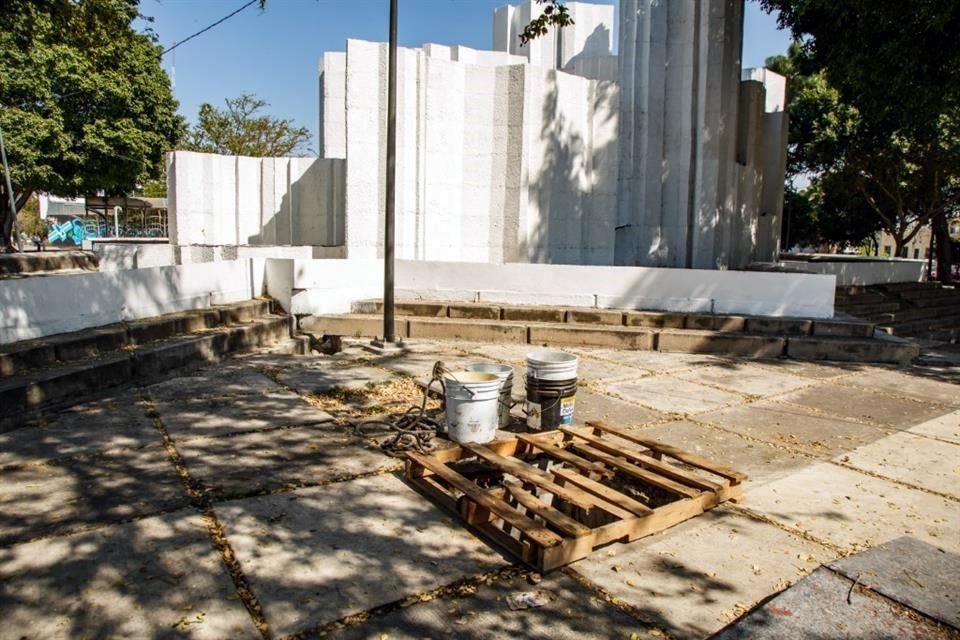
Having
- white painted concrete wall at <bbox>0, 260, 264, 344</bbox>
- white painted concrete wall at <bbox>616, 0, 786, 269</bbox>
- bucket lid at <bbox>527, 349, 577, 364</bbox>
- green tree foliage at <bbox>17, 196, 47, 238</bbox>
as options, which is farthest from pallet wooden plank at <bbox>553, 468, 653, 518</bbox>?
green tree foliage at <bbox>17, 196, 47, 238</bbox>

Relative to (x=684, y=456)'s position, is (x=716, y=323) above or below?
above

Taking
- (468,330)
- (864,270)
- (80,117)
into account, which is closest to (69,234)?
(80,117)

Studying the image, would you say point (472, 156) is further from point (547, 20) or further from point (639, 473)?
point (639, 473)

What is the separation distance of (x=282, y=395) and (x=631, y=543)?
439 centimetres

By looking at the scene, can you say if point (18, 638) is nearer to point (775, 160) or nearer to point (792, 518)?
point (792, 518)

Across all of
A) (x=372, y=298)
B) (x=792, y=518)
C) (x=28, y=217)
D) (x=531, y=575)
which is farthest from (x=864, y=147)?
(x=28, y=217)

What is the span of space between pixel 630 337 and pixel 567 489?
6216 millimetres

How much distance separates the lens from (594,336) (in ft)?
33.5

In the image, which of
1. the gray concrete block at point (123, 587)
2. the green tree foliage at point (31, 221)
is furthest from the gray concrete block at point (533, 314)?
the green tree foliage at point (31, 221)

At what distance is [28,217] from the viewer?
59.8m

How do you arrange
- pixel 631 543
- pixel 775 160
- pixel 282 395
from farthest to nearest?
1. pixel 775 160
2. pixel 282 395
3. pixel 631 543

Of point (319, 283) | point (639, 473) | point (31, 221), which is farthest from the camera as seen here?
point (31, 221)

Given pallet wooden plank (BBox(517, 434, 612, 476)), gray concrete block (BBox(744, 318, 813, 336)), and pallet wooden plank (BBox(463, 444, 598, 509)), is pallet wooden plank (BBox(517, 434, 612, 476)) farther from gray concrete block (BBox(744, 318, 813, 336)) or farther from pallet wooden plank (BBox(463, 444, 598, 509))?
gray concrete block (BBox(744, 318, 813, 336))

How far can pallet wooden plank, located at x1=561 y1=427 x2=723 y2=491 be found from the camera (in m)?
4.43
